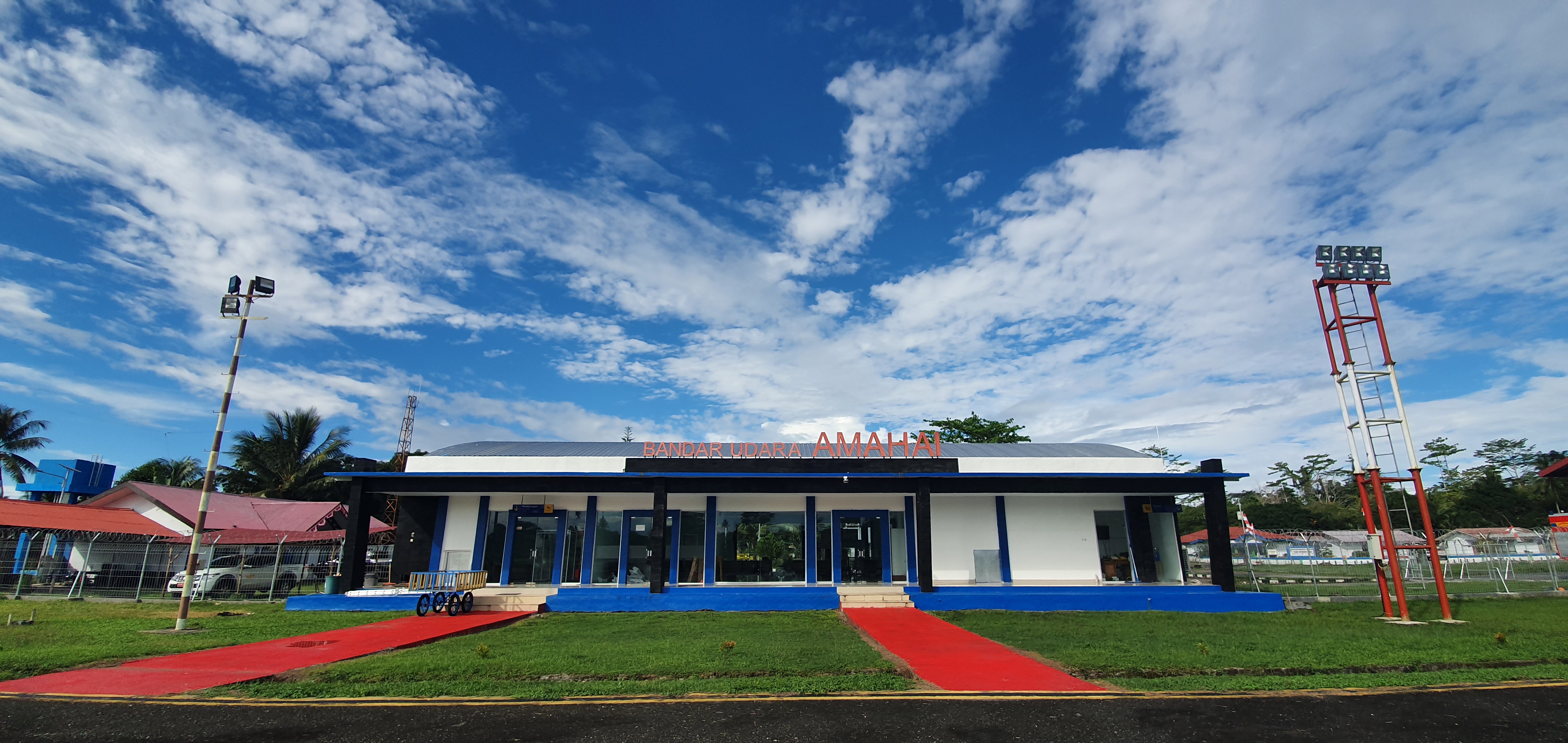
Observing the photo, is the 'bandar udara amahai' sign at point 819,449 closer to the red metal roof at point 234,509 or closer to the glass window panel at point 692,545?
the glass window panel at point 692,545

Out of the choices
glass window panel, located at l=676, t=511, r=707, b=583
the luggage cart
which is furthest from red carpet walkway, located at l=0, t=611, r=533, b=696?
glass window panel, located at l=676, t=511, r=707, b=583

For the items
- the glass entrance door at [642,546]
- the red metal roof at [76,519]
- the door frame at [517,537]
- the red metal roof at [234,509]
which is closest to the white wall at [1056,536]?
the glass entrance door at [642,546]

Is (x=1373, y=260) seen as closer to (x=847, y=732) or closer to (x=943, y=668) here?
(x=943, y=668)

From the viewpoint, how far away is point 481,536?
23578 millimetres

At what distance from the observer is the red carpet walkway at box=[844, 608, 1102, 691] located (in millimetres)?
9680

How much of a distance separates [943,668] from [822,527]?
12967mm

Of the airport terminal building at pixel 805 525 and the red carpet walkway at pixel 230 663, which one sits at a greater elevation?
the airport terminal building at pixel 805 525

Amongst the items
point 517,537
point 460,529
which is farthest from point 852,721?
point 460,529

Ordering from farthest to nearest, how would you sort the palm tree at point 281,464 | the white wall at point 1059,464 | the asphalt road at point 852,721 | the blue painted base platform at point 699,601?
the palm tree at point 281,464 < the white wall at point 1059,464 < the blue painted base platform at point 699,601 < the asphalt road at point 852,721

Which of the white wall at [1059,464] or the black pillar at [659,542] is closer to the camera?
the black pillar at [659,542]

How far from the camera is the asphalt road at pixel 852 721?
7324 millimetres

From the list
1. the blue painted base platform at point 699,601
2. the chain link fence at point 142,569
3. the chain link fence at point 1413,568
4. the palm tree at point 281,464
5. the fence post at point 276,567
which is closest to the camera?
the blue painted base platform at point 699,601

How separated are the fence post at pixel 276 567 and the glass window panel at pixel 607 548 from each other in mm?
9733

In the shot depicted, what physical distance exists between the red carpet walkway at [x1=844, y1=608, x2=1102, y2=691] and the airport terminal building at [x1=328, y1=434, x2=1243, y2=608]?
5710mm
